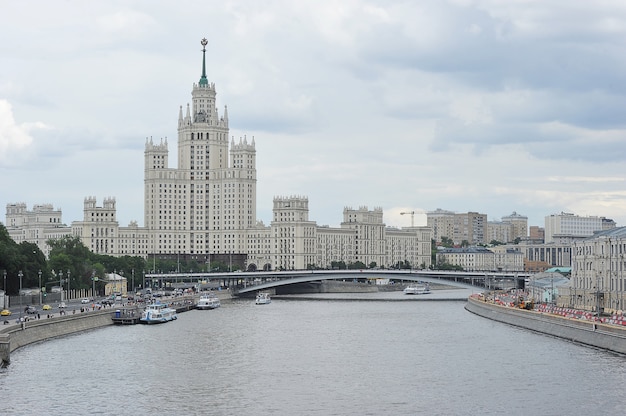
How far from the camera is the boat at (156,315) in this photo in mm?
110250

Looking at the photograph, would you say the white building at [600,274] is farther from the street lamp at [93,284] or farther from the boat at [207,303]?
the street lamp at [93,284]

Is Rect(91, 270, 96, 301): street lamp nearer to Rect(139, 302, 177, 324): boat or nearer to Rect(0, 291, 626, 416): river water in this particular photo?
Rect(139, 302, 177, 324): boat

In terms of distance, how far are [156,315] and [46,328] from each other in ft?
80.8

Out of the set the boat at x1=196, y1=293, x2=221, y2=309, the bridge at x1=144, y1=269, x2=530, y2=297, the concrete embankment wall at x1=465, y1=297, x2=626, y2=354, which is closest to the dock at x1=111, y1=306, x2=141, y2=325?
the boat at x1=196, y1=293, x2=221, y2=309

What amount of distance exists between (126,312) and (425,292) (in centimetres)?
9170

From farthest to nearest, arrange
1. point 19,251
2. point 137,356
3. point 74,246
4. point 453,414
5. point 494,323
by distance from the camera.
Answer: point 74,246 → point 19,251 → point 494,323 → point 137,356 → point 453,414

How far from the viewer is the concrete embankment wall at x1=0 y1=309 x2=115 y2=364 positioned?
71750mm

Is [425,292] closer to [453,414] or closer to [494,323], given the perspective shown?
[494,323]

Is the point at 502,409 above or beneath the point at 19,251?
beneath

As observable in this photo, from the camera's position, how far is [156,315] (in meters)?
112

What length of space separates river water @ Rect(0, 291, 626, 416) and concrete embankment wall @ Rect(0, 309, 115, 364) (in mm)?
1028

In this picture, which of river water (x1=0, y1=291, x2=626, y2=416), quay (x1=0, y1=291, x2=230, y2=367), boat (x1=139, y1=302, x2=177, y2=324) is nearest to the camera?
river water (x1=0, y1=291, x2=626, y2=416)

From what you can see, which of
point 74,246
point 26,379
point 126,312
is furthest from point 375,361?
point 74,246

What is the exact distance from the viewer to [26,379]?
212 ft
